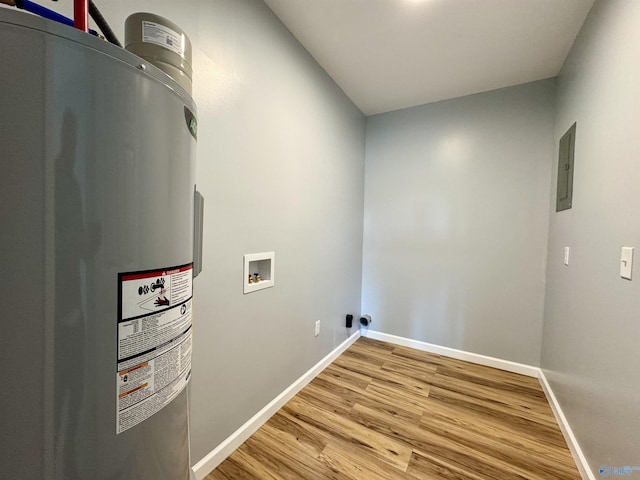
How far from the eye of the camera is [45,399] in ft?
1.19

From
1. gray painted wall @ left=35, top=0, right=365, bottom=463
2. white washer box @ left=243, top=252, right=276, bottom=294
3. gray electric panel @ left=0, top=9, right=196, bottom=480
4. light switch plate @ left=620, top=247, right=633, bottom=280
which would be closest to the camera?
gray electric panel @ left=0, top=9, right=196, bottom=480

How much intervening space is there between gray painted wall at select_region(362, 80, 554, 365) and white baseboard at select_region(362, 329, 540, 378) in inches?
2.0

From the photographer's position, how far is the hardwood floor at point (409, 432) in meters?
1.33

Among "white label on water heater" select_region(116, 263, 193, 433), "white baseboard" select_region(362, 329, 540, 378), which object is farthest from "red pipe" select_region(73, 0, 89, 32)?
"white baseboard" select_region(362, 329, 540, 378)

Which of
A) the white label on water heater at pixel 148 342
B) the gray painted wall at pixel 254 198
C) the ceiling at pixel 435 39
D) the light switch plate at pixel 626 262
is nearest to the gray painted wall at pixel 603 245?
the light switch plate at pixel 626 262

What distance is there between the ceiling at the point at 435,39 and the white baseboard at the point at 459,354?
97.4 inches

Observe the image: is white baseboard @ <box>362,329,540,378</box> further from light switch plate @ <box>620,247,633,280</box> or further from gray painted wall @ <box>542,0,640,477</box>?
light switch plate @ <box>620,247,633,280</box>

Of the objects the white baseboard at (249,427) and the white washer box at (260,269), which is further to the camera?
the white washer box at (260,269)

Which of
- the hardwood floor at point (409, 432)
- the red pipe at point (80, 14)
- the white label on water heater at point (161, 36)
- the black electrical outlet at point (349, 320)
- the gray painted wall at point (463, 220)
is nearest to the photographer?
the red pipe at point (80, 14)

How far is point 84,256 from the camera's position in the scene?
1.28 feet

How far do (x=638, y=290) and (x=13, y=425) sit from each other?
5.60 feet

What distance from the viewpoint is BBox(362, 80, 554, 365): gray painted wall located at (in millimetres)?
2215

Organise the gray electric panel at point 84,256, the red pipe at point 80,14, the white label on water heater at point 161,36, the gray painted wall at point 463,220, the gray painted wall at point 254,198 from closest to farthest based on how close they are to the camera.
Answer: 1. the gray electric panel at point 84,256
2. the red pipe at point 80,14
3. the white label on water heater at point 161,36
4. the gray painted wall at point 254,198
5. the gray painted wall at point 463,220

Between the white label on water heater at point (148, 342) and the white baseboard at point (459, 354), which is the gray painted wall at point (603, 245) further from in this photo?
the white label on water heater at point (148, 342)
